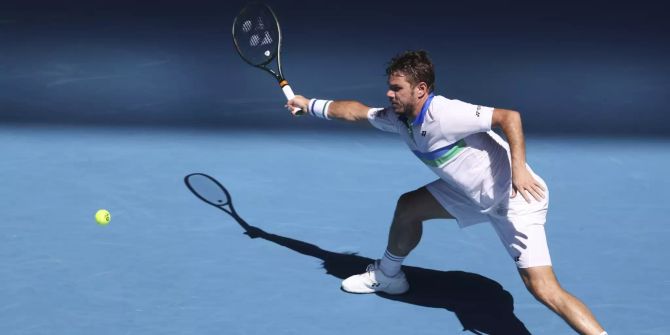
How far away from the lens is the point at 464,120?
5.30m

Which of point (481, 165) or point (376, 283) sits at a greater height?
point (481, 165)

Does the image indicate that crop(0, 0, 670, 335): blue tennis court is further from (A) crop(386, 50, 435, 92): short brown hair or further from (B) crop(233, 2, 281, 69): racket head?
(A) crop(386, 50, 435, 92): short brown hair

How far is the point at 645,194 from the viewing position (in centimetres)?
747

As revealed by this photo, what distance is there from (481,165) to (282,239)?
1721 mm

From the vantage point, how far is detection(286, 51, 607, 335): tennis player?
5.19m

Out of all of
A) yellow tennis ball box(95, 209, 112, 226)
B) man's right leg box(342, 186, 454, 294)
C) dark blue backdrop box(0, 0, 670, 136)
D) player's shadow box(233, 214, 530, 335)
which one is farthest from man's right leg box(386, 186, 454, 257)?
dark blue backdrop box(0, 0, 670, 136)

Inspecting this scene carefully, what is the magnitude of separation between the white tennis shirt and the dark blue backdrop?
10.3 ft

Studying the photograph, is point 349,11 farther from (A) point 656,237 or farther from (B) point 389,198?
(A) point 656,237

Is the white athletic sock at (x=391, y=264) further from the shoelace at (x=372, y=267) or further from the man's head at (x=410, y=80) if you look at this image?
the man's head at (x=410, y=80)

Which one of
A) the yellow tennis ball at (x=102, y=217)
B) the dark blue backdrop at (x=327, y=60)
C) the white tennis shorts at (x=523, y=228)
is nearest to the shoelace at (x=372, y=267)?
the white tennis shorts at (x=523, y=228)

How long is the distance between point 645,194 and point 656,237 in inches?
28.0

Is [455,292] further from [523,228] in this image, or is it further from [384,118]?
[384,118]

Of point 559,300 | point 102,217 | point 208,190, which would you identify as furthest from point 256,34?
point 559,300

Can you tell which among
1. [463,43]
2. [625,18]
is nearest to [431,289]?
[463,43]
